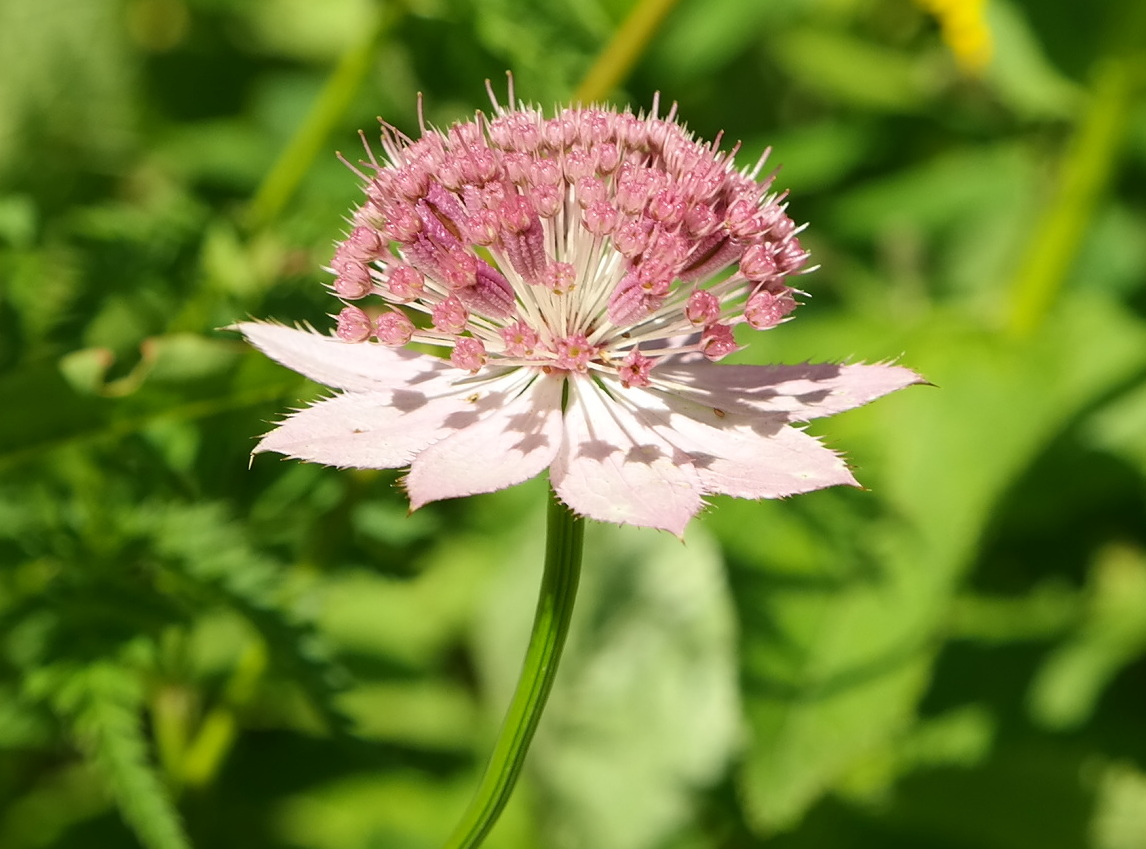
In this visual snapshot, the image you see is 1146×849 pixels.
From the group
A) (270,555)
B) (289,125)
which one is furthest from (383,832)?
(289,125)

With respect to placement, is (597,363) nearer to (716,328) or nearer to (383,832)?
(716,328)

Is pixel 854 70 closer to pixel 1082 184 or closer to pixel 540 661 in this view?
pixel 1082 184

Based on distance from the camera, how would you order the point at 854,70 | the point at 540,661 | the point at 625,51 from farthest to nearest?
the point at 854,70 < the point at 625,51 < the point at 540,661

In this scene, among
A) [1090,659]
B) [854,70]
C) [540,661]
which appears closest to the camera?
[540,661]

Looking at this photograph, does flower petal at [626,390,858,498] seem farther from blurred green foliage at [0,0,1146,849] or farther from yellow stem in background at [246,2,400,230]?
yellow stem in background at [246,2,400,230]

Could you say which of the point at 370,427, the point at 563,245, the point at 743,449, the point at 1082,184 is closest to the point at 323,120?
the point at 563,245

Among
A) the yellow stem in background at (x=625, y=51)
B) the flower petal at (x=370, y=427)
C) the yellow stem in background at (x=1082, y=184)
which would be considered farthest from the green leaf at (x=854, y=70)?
the flower petal at (x=370, y=427)

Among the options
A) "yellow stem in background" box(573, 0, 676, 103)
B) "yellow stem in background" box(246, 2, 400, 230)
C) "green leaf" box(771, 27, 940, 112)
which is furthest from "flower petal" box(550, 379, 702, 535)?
"green leaf" box(771, 27, 940, 112)

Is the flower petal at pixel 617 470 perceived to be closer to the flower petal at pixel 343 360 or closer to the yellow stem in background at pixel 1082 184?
the flower petal at pixel 343 360
